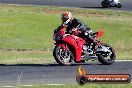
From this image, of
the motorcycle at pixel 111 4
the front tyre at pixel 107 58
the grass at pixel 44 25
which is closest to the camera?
the front tyre at pixel 107 58

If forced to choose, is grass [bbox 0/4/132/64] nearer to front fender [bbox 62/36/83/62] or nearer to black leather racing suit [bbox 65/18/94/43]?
black leather racing suit [bbox 65/18/94/43]

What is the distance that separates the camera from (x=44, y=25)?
133 feet

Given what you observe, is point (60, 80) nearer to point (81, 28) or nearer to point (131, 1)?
point (81, 28)

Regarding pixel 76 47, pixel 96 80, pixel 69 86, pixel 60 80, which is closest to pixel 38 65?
pixel 76 47

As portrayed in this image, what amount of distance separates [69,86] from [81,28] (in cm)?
486

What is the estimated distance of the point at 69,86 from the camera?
38.7 feet

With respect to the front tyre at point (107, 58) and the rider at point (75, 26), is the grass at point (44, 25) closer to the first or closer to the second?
the front tyre at point (107, 58)

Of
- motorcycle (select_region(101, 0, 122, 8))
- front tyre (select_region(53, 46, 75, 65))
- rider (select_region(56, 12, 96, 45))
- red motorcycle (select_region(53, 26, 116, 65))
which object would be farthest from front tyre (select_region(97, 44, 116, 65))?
motorcycle (select_region(101, 0, 122, 8))

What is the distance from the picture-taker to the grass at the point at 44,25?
112 feet

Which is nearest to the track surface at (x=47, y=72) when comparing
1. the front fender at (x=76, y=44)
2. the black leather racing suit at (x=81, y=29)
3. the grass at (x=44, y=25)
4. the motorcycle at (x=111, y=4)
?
the front fender at (x=76, y=44)

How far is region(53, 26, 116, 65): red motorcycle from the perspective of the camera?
16.2 metres

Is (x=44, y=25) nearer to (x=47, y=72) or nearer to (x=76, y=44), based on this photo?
(x=76, y=44)

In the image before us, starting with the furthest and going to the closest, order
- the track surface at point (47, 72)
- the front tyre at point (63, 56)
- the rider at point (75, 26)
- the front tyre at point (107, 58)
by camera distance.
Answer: the front tyre at point (107, 58), the rider at point (75, 26), the front tyre at point (63, 56), the track surface at point (47, 72)

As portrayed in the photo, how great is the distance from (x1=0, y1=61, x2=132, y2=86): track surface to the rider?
853 mm
